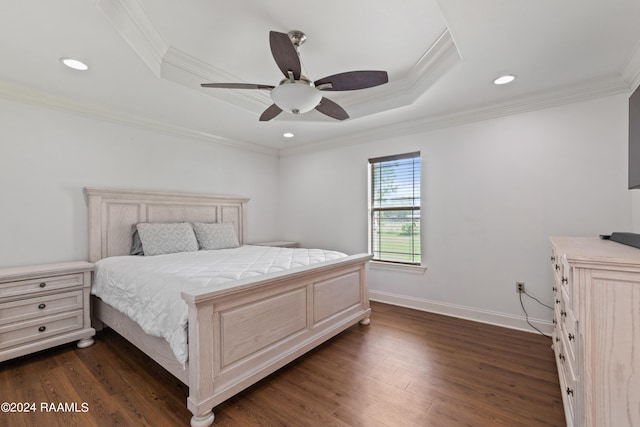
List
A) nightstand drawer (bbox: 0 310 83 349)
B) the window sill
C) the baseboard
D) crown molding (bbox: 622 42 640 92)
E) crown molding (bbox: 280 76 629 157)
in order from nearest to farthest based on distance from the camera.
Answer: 1. crown molding (bbox: 622 42 640 92)
2. nightstand drawer (bbox: 0 310 83 349)
3. crown molding (bbox: 280 76 629 157)
4. the baseboard
5. the window sill

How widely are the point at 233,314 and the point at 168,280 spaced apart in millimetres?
537

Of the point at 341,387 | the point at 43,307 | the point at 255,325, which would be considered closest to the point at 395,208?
the point at 341,387

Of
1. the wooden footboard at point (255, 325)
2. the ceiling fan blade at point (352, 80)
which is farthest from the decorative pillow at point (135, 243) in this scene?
the ceiling fan blade at point (352, 80)

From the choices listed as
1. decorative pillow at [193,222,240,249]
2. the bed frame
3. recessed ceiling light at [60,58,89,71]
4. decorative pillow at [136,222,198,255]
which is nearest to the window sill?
the bed frame

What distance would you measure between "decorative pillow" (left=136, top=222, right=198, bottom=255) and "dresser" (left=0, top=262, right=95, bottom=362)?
0.53m

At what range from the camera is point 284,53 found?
1.69 m

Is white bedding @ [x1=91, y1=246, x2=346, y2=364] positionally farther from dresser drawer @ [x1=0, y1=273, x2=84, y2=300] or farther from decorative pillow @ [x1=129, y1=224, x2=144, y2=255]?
decorative pillow @ [x1=129, y1=224, x2=144, y2=255]

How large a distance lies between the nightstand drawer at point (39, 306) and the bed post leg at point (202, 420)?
70.0 inches

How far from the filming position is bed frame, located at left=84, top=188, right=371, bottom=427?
5.16 ft

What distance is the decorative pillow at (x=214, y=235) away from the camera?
349 cm

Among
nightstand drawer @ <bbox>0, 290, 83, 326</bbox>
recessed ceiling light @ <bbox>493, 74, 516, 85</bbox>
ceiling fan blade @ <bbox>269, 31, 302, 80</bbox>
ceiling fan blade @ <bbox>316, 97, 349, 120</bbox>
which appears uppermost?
recessed ceiling light @ <bbox>493, 74, 516, 85</bbox>

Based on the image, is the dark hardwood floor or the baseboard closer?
the dark hardwood floor

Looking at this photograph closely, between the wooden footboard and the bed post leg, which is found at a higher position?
the wooden footboard

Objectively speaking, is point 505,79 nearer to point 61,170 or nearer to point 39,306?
point 61,170
